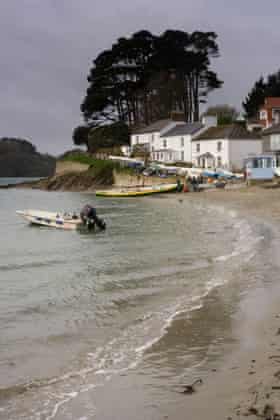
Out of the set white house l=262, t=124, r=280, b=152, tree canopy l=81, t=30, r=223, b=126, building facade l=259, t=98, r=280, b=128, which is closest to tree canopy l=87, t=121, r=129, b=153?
tree canopy l=81, t=30, r=223, b=126

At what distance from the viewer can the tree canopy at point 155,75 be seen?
254ft

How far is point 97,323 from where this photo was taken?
980 cm

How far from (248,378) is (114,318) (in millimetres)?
4338

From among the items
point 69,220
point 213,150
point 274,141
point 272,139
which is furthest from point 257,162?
point 69,220

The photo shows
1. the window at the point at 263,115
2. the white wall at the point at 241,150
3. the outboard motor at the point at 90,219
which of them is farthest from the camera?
the window at the point at 263,115

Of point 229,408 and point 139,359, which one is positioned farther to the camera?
point 139,359

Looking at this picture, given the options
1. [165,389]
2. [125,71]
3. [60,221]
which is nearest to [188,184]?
[60,221]

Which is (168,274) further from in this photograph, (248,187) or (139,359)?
(248,187)

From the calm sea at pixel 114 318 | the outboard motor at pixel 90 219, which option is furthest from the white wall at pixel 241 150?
the calm sea at pixel 114 318

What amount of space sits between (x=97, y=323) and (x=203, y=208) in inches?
1036

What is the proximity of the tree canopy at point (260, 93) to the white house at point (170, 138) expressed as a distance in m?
16.1

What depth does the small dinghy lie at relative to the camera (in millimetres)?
25594

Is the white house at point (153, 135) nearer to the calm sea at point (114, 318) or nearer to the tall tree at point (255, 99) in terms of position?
the tall tree at point (255, 99)

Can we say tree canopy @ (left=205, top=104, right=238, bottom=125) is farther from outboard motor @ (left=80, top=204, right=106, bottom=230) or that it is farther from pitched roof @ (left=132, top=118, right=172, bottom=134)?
outboard motor @ (left=80, top=204, right=106, bottom=230)
